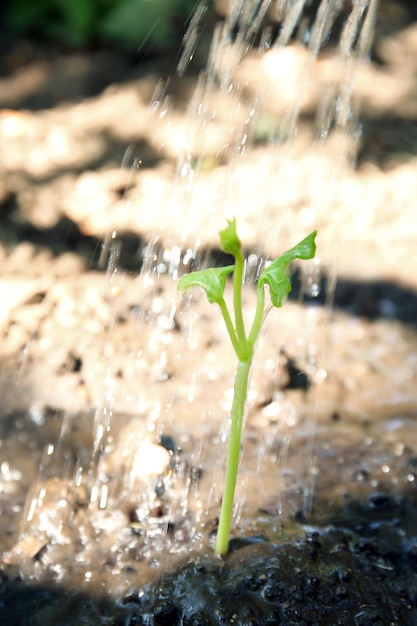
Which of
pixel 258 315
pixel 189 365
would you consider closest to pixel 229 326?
pixel 258 315

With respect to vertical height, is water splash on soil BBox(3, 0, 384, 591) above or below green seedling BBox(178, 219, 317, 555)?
below

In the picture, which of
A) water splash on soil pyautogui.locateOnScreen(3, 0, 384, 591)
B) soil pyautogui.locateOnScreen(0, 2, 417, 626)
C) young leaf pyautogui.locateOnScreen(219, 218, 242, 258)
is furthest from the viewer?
water splash on soil pyautogui.locateOnScreen(3, 0, 384, 591)

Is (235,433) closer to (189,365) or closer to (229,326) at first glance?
(229,326)

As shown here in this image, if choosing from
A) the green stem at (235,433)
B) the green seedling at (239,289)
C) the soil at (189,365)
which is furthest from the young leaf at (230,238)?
the soil at (189,365)

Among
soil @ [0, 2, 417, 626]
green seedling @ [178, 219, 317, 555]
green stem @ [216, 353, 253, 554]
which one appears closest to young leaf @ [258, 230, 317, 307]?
green seedling @ [178, 219, 317, 555]

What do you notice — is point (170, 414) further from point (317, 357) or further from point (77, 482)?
point (317, 357)

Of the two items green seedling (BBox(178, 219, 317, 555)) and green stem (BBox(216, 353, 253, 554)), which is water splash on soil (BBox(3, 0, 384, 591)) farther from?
green seedling (BBox(178, 219, 317, 555))

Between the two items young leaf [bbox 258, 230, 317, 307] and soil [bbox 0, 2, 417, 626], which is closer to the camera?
young leaf [bbox 258, 230, 317, 307]

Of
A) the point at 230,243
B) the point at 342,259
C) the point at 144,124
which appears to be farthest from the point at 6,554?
the point at 144,124
